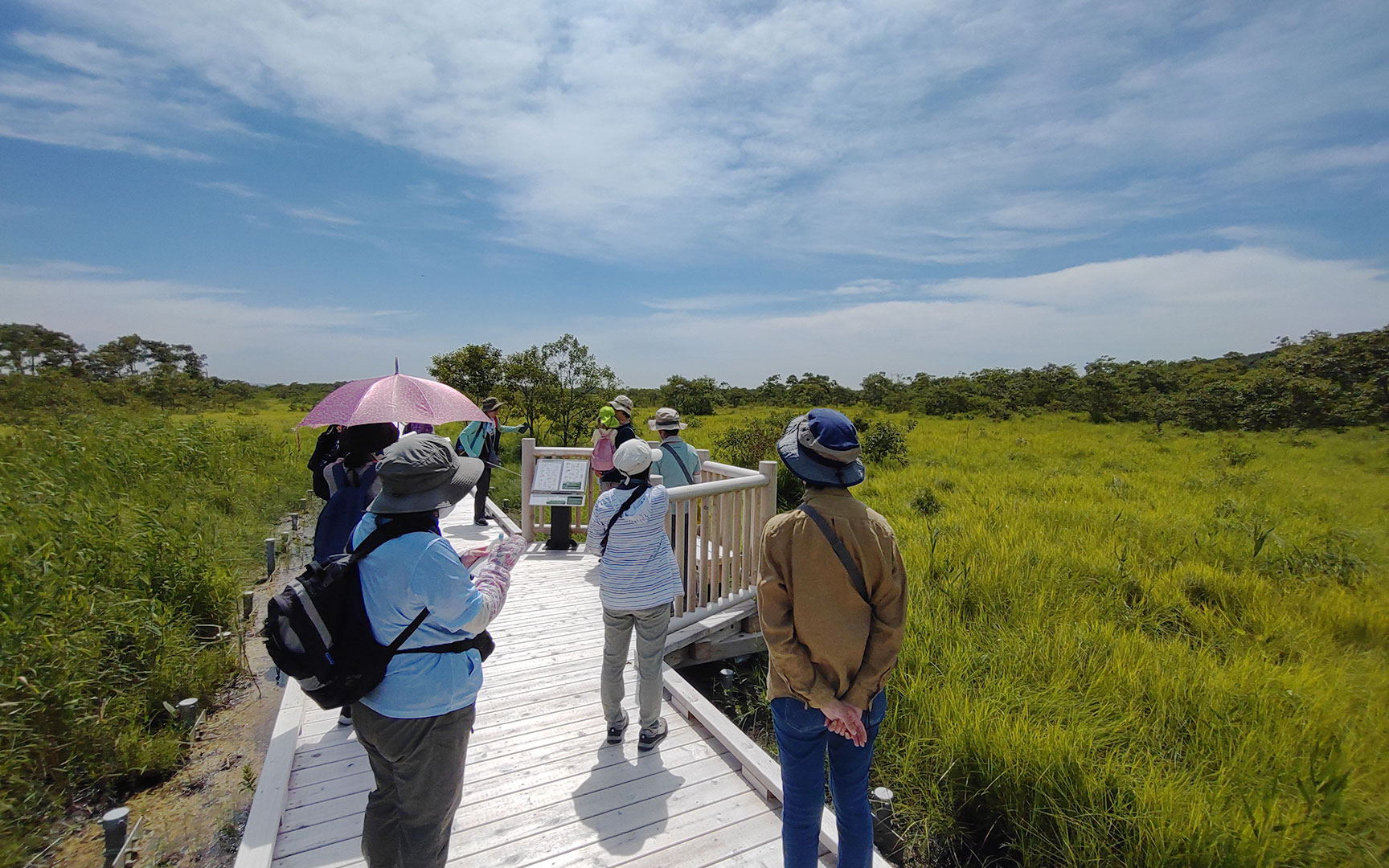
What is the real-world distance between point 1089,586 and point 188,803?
27.5 feet

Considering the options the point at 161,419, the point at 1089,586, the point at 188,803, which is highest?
the point at 161,419

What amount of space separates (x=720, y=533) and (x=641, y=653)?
1953 mm

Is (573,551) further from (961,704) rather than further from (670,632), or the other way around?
(961,704)

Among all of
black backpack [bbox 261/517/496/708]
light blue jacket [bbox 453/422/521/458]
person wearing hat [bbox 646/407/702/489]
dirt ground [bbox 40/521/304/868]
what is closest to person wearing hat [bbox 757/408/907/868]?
black backpack [bbox 261/517/496/708]

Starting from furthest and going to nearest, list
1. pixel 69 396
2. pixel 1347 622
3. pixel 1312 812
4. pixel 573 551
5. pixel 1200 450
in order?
pixel 1200 450 → pixel 69 396 → pixel 573 551 → pixel 1347 622 → pixel 1312 812

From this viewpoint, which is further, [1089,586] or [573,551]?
[573,551]

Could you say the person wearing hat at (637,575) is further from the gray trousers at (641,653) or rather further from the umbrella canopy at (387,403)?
the umbrella canopy at (387,403)

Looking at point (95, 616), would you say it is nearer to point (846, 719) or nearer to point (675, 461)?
point (675, 461)

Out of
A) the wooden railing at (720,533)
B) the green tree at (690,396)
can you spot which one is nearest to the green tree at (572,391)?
the wooden railing at (720,533)

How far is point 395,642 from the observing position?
1837mm

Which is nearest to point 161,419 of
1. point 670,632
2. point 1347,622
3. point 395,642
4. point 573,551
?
point 573,551

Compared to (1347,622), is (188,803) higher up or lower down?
lower down

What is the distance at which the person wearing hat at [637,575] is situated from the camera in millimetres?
3045

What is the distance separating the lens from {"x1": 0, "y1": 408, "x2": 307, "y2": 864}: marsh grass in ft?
11.8
